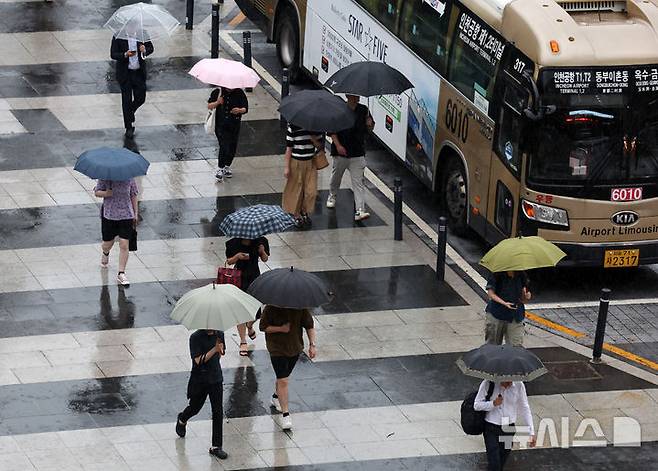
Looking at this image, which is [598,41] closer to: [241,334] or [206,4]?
[241,334]

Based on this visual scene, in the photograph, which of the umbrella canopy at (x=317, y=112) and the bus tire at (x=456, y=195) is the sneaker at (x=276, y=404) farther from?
the bus tire at (x=456, y=195)

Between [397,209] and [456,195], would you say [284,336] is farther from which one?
[456,195]

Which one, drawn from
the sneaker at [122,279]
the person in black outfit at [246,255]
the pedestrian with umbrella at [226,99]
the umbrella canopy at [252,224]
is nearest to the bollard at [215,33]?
the pedestrian with umbrella at [226,99]

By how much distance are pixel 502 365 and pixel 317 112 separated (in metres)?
6.30

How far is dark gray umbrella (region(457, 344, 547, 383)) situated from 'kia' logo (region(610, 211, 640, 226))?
518 cm

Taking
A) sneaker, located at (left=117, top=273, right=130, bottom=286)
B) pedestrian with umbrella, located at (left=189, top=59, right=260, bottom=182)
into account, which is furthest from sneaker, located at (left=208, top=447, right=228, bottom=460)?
pedestrian with umbrella, located at (left=189, top=59, right=260, bottom=182)

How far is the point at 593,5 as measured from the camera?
19.0 metres

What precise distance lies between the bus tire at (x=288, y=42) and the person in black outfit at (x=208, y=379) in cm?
1119

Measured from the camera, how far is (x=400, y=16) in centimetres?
2175

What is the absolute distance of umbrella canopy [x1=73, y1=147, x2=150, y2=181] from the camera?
57.7ft

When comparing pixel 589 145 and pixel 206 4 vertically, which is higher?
pixel 589 145

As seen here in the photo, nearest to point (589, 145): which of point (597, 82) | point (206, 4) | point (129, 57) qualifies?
point (597, 82)

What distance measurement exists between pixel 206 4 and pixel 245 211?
1294cm

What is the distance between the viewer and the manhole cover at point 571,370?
56.8 feet
